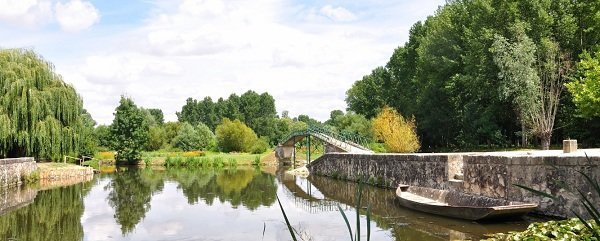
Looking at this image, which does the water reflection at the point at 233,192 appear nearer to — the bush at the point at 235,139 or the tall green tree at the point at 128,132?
the tall green tree at the point at 128,132

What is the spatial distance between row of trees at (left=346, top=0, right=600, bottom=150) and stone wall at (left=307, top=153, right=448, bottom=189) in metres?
9.29

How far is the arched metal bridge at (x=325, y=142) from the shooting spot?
3703 centimetres

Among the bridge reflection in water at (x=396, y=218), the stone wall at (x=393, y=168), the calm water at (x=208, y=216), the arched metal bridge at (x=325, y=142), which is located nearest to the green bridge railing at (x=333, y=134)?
the arched metal bridge at (x=325, y=142)

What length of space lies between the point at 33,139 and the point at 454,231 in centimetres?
2618

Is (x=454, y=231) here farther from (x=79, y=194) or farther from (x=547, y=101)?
(x=547, y=101)

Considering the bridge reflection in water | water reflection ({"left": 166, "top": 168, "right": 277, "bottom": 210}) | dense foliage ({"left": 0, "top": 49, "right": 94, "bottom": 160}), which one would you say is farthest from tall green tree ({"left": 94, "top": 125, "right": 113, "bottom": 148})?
the bridge reflection in water

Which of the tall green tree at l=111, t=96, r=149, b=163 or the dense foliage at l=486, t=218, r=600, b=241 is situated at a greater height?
the tall green tree at l=111, t=96, r=149, b=163

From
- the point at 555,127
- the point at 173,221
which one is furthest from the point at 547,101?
the point at 173,221

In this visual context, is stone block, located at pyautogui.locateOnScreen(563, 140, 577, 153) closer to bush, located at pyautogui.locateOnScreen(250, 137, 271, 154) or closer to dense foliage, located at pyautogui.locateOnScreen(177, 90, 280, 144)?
bush, located at pyautogui.locateOnScreen(250, 137, 271, 154)

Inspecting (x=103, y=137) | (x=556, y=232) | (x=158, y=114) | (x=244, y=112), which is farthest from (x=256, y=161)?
(x=158, y=114)

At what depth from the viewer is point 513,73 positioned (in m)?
29.9

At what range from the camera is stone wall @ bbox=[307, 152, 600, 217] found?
41.7 ft

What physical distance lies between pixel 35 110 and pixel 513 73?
26.7 metres

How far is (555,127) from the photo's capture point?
33031 mm
